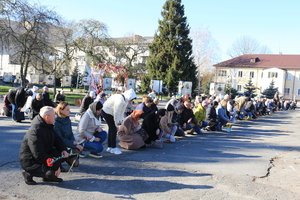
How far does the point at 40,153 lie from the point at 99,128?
2898 millimetres

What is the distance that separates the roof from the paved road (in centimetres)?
7331

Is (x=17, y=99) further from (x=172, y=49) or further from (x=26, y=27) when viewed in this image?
(x=172, y=49)

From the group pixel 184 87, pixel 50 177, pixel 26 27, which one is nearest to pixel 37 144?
pixel 50 177

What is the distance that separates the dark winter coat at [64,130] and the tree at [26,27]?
933 inches

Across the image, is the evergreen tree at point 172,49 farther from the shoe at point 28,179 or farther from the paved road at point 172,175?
the shoe at point 28,179

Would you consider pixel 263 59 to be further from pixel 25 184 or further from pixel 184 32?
pixel 25 184

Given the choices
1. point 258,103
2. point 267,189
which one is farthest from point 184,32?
point 267,189

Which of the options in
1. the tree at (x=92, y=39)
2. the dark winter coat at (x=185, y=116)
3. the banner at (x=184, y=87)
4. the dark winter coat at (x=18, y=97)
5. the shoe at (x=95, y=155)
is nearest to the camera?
the shoe at (x=95, y=155)

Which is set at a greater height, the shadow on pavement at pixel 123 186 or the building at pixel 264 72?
the building at pixel 264 72

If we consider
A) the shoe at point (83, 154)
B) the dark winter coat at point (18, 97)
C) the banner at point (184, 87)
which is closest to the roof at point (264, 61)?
the banner at point (184, 87)

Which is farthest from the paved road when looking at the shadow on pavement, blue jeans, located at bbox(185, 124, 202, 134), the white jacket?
blue jeans, located at bbox(185, 124, 202, 134)

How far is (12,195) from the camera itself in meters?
6.00

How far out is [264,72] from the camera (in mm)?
81688

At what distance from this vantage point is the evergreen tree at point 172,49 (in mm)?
51188
